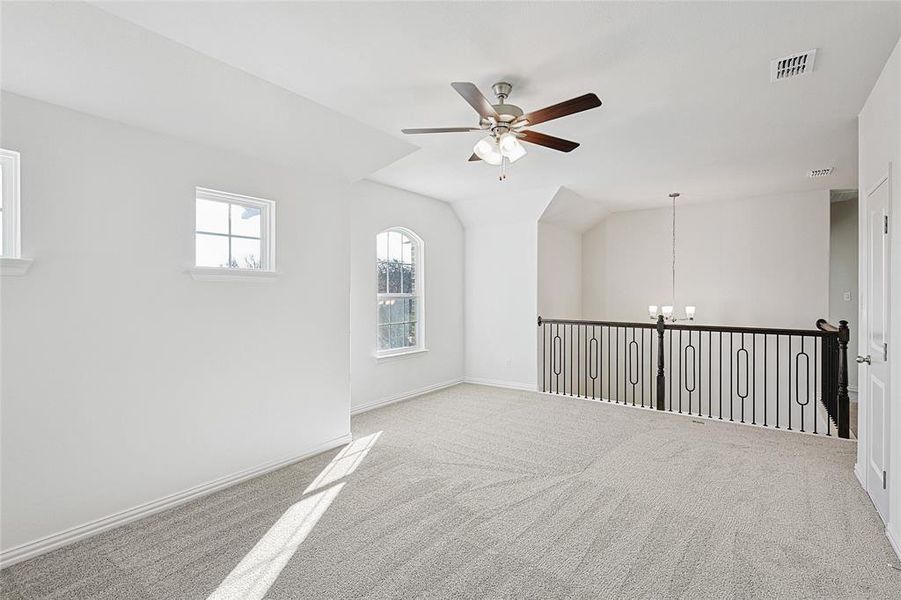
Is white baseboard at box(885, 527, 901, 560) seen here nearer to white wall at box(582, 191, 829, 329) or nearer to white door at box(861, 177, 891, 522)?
white door at box(861, 177, 891, 522)

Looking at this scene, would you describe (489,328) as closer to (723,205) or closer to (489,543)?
(723,205)

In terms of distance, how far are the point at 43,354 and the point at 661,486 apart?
3.86 metres

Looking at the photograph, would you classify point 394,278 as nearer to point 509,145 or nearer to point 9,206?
point 509,145

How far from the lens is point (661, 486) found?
3193mm

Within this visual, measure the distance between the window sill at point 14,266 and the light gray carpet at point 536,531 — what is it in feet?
4.89

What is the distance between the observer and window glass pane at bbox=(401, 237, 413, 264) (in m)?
6.00

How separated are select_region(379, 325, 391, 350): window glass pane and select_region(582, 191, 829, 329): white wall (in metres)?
3.75

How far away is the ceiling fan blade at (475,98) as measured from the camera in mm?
2302

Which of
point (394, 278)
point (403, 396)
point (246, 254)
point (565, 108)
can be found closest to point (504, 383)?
point (403, 396)

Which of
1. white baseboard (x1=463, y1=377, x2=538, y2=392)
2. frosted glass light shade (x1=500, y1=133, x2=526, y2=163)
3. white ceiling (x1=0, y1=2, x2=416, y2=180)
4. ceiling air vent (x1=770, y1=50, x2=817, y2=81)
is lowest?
white baseboard (x1=463, y1=377, x2=538, y2=392)

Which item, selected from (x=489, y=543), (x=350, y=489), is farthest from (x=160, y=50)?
(x=489, y=543)

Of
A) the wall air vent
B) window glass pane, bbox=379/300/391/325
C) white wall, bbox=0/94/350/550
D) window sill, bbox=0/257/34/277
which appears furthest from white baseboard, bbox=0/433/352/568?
the wall air vent

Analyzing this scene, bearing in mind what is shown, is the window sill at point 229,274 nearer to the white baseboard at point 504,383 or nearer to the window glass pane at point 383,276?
the window glass pane at point 383,276

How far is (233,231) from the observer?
3.47m
